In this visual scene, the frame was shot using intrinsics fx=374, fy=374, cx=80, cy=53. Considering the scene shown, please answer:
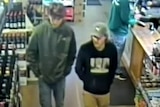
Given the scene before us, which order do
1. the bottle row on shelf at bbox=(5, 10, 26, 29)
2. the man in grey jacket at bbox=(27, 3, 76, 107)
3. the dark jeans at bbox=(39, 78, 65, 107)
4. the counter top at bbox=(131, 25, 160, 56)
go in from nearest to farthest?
1. the man in grey jacket at bbox=(27, 3, 76, 107)
2. the dark jeans at bbox=(39, 78, 65, 107)
3. the bottle row on shelf at bbox=(5, 10, 26, 29)
4. the counter top at bbox=(131, 25, 160, 56)

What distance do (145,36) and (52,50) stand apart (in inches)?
92.8

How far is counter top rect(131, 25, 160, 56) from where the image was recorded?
20.4 ft

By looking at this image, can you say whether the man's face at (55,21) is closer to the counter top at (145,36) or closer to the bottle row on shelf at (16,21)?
the bottle row on shelf at (16,21)

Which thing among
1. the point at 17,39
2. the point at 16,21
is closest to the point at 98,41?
the point at 17,39

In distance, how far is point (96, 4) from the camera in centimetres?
1163

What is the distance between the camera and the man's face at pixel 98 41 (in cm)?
469

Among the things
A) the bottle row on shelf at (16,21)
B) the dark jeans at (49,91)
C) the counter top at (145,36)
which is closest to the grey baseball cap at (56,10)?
the dark jeans at (49,91)

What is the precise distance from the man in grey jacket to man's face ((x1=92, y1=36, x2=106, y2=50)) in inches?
14.5

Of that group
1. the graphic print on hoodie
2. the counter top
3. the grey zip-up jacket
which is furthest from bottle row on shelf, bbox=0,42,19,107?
the counter top

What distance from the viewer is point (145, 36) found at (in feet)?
21.8

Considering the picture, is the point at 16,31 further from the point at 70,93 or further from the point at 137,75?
→ the point at 137,75

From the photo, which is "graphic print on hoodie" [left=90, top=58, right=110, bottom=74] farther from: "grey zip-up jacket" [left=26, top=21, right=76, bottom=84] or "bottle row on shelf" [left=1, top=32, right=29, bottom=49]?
"bottle row on shelf" [left=1, top=32, right=29, bottom=49]

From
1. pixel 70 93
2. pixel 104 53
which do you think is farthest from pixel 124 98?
pixel 104 53

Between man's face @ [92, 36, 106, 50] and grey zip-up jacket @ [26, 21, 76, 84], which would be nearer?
man's face @ [92, 36, 106, 50]
